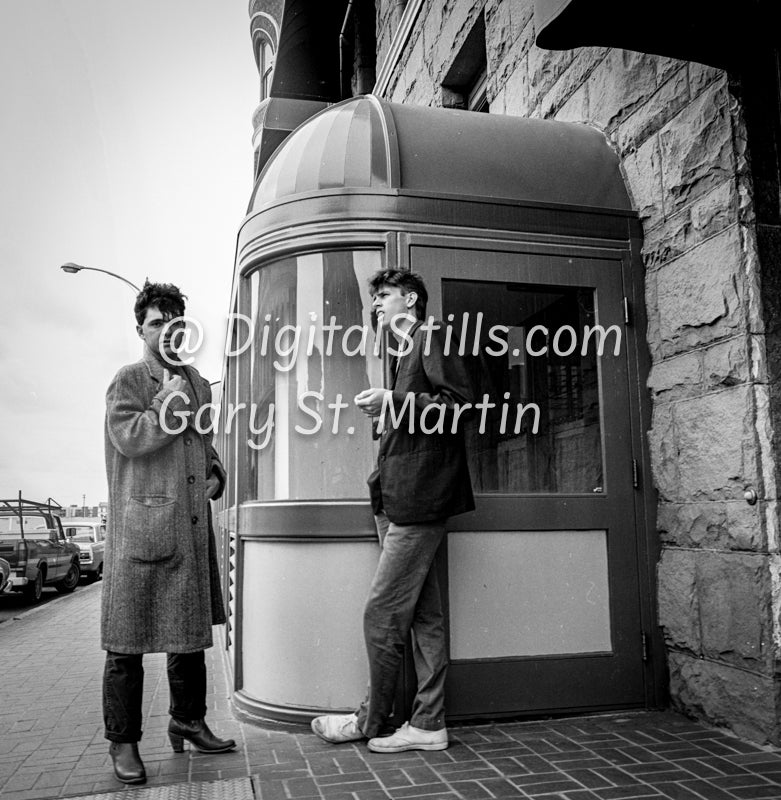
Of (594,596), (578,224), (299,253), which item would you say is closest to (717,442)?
(594,596)

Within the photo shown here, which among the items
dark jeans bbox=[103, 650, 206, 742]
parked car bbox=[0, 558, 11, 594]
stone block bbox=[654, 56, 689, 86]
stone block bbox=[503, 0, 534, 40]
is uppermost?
stone block bbox=[503, 0, 534, 40]

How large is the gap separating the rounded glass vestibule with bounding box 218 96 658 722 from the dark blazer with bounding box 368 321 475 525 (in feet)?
1.47

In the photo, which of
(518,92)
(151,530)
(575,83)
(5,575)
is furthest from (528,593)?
(5,575)

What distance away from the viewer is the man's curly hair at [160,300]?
3.82m

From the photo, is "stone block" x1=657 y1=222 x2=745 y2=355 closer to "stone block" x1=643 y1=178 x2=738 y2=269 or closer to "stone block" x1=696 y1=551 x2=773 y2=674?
"stone block" x1=643 y1=178 x2=738 y2=269

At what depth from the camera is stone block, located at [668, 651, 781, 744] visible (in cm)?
Answer: 367

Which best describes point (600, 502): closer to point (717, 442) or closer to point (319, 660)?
point (717, 442)

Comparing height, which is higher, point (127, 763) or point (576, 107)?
point (576, 107)

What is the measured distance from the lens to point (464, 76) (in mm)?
7984

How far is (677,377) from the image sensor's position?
4.35 m

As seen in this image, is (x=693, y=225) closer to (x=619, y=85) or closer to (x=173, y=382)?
(x=619, y=85)

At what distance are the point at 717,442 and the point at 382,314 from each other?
5.73ft

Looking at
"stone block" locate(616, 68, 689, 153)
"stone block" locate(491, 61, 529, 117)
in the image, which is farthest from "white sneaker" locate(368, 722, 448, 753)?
"stone block" locate(491, 61, 529, 117)

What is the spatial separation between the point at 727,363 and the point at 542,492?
113 cm
